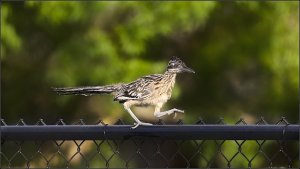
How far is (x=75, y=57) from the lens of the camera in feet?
26.1

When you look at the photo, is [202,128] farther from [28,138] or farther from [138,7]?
[138,7]

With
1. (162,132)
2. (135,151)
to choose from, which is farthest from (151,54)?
(162,132)

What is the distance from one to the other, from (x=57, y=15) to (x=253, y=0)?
6.71ft

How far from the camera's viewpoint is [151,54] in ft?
27.6

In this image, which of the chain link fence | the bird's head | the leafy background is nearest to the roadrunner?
the bird's head

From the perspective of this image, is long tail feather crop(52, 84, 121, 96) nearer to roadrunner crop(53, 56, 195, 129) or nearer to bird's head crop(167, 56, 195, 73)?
roadrunner crop(53, 56, 195, 129)

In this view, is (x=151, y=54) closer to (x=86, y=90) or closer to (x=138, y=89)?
(x=138, y=89)

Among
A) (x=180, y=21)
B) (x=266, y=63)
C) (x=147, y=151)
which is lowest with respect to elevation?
(x=147, y=151)

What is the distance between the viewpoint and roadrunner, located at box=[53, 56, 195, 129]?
279cm

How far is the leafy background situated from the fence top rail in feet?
16.9

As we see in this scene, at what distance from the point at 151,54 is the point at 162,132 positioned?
234 inches

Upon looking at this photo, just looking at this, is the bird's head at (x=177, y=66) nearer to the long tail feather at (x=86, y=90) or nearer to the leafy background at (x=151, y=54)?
the long tail feather at (x=86, y=90)

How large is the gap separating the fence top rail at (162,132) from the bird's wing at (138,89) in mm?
A: 289

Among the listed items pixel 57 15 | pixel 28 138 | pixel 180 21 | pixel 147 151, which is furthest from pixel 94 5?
pixel 28 138
